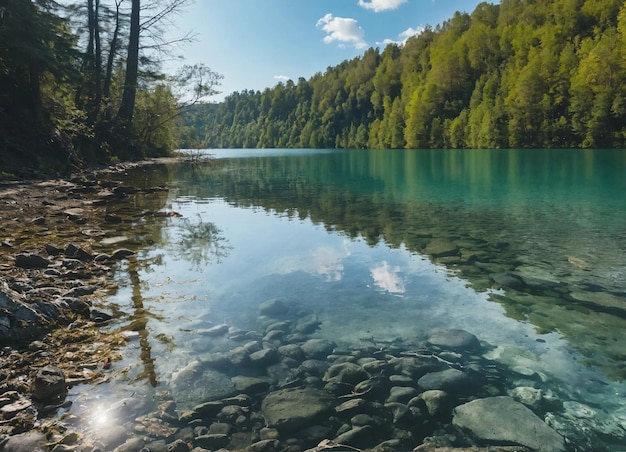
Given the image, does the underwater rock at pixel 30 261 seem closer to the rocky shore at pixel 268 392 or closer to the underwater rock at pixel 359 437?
the rocky shore at pixel 268 392

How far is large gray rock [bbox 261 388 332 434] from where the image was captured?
4031 millimetres

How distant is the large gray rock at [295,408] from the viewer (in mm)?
4031

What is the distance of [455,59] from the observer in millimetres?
111438

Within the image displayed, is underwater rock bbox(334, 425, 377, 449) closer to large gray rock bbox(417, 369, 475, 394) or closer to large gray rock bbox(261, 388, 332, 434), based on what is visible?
large gray rock bbox(261, 388, 332, 434)

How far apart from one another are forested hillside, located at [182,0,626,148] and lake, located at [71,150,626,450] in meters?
29.7

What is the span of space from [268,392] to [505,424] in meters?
2.40

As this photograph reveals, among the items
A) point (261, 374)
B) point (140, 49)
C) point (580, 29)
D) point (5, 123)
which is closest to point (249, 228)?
point (261, 374)

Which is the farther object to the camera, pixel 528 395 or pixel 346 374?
pixel 346 374

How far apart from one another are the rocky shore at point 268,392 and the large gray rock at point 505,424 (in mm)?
11

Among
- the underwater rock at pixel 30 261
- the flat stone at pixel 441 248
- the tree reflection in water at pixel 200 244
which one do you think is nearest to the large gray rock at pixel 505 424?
the flat stone at pixel 441 248

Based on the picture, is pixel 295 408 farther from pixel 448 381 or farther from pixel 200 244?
pixel 200 244

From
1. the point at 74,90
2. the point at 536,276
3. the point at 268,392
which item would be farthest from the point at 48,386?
the point at 74,90

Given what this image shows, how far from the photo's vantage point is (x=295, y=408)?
4238mm

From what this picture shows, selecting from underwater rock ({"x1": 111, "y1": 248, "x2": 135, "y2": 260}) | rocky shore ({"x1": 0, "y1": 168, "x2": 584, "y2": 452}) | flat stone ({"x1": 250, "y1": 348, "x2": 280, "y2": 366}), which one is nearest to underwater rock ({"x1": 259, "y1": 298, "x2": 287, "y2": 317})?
rocky shore ({"x1": 0, "y1": 168, "x2": 584, "y2": 452})
